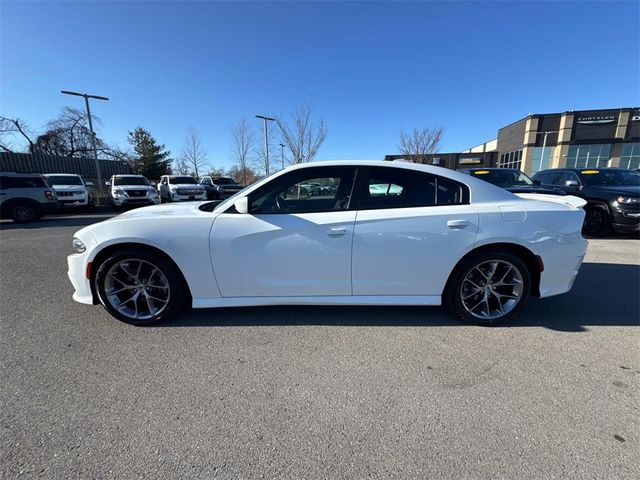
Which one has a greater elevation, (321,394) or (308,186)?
(308,186)

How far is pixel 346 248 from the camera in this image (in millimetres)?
2734

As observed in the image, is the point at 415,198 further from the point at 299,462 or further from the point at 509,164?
the point at 509,164

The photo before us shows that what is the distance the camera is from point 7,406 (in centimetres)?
194

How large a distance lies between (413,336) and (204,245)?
2.12 meters

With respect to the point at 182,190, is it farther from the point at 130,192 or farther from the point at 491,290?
the point at 491,290

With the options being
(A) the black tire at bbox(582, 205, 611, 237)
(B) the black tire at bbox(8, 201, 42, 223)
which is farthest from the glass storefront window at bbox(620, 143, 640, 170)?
(B) the black tire at bbox(8, 201, 42, 223)

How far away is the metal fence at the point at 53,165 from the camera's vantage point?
26.3 metres

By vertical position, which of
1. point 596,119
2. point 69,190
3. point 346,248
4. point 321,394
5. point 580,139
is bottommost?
point 321,394

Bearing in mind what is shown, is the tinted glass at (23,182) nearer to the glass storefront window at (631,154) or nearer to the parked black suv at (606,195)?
the parked black suv at (606,195)

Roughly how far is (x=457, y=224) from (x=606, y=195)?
686cm

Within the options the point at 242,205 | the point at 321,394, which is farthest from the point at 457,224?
the point at 242,205

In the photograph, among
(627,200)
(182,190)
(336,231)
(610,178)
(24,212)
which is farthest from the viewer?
(182,190)

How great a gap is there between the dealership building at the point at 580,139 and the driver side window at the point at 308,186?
1392 inches

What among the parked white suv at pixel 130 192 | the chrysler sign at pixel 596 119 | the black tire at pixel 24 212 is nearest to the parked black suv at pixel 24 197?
the black tire at pixel 24 212
